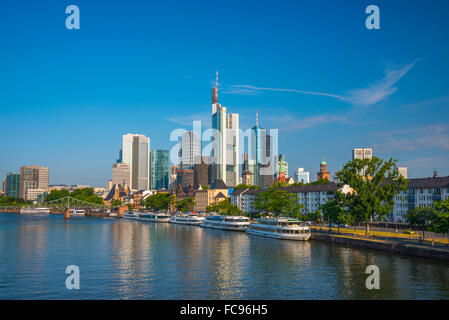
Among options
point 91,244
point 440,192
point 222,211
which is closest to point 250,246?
point 91,244

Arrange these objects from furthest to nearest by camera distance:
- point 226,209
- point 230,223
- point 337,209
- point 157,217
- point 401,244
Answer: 1. point 157,217
2. point 226,209
3. point 230,223
4. point 337,209
5. point 401,244

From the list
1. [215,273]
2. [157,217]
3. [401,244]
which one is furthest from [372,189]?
[157,217]

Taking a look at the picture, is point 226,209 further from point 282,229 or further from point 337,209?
point 337,209

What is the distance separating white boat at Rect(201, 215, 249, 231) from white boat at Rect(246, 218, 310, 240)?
40.4 feet

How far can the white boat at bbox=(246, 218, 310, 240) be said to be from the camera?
309 ft

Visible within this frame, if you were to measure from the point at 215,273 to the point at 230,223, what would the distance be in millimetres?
77862

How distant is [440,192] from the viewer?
357 ft

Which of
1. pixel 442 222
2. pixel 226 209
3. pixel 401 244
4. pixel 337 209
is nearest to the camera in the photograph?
pixel 442 222

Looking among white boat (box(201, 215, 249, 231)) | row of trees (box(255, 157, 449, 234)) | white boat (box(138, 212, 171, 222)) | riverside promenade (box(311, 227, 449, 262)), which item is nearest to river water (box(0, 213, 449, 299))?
riverside promenade (box(311, 227, 449, 262))

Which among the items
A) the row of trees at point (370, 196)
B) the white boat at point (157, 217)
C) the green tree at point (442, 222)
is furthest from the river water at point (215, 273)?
the white boat at point (157, 217)

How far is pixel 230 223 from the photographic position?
13038 centimetres
